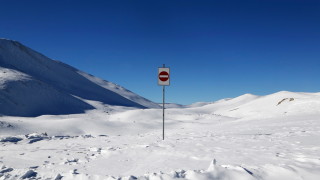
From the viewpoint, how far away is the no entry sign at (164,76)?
9.66m

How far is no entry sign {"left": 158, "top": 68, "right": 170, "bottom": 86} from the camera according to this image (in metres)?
9.66

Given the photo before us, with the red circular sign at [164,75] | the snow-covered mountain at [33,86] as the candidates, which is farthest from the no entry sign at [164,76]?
the snow-covered mountain at [33,86]

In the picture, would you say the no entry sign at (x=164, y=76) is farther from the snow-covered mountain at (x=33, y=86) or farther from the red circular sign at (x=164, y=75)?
the snow-covered mountain at (x=33, y=86)

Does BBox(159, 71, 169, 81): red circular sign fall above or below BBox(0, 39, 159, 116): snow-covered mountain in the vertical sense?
below

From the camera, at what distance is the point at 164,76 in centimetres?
969

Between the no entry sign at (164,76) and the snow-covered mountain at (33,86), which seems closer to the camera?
the no entry sign at (164,76)

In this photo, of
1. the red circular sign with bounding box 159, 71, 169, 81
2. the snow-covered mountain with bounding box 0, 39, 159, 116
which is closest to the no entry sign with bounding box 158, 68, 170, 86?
the red circular sign with bounding box 159, 71, 169, 81

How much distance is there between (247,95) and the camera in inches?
3666

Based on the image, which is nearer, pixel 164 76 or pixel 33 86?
pixel 164 76

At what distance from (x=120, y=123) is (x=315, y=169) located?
21976mm

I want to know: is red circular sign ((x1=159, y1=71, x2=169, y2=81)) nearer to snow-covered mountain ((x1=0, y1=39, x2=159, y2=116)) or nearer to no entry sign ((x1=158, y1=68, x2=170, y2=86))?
no entry sign ((x1=158, y1=68, x2=170, y2=86))

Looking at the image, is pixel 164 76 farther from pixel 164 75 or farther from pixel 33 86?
pixel 33 86

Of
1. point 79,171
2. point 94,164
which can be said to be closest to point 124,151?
point 94,164

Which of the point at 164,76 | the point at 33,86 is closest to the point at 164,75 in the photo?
the point at 164,76
